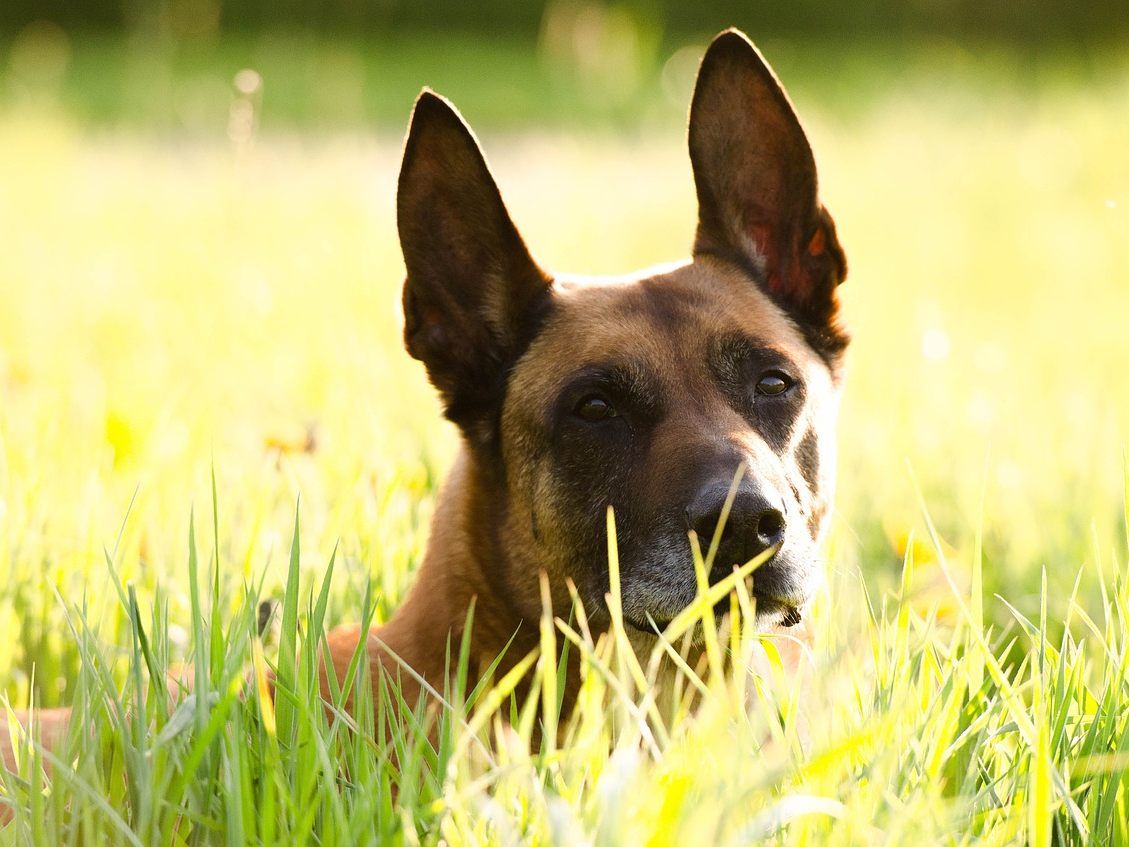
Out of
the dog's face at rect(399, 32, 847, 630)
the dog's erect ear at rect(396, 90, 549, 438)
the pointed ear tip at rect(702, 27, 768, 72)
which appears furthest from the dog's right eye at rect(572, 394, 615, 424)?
the pointed ear tip at rect(702, 27, 768, 72)

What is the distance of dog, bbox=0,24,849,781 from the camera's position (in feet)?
8.95

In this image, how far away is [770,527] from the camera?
2592 millimetres

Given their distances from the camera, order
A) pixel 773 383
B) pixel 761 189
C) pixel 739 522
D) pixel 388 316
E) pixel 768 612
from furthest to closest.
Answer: pixel 388 316
pixel 761 189
pixel 773 383
pixel 768 612
pixel 739 522

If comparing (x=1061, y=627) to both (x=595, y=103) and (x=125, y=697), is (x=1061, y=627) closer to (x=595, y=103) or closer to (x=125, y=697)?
(x=125, y=697)

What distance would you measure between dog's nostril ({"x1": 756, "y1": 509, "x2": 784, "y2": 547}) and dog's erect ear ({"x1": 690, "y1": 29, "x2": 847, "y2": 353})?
0.87 metres

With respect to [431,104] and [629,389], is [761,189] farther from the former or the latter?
[431,104]

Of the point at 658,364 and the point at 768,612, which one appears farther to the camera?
the point at 658,364

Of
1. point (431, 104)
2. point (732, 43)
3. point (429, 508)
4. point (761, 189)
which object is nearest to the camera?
point (431, 104)

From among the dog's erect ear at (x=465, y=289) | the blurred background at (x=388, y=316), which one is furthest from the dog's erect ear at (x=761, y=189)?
the blurred background at (x=388, y=316)

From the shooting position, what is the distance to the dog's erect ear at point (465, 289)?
309 centimetres

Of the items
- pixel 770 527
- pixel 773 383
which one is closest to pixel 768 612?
pixel 770 527

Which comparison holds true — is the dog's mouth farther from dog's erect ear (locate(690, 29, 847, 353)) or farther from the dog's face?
dog's erect ear (locate(690, 29, 847, 353))

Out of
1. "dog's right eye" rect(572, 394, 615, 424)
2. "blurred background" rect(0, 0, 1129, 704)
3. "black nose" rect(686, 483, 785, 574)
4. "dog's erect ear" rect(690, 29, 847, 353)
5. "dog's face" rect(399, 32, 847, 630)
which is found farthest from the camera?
"blurred background" rect(0, 0, 1129, 704)

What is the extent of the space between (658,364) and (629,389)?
0.09 meters
